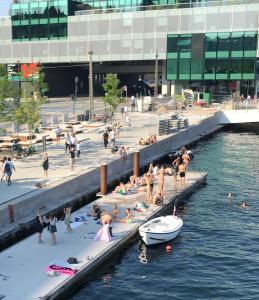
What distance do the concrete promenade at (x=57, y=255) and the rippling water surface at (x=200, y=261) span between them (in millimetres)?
689

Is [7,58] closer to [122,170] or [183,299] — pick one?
[122,170]

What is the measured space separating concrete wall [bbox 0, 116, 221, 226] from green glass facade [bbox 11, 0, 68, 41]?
49.3 metres

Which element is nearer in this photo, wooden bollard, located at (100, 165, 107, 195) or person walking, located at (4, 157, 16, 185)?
person walking, located at (4, 157, 16, 185)

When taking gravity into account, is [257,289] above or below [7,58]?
below

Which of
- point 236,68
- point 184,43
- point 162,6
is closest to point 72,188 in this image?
point 236,68

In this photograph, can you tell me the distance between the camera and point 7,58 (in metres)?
95.5

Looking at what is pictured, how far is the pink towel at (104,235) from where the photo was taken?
22.9 m

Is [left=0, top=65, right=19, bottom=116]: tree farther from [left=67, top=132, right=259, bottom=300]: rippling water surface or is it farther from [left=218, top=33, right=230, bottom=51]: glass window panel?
[left=218, top=33, right=230, bottom=51]: glass window panel

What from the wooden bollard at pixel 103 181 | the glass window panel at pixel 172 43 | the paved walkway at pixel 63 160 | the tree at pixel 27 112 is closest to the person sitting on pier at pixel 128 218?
the wooden bollard at pixel 103 181

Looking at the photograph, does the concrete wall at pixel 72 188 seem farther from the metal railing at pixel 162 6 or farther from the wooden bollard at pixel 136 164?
the metal railing at pixel 162 6

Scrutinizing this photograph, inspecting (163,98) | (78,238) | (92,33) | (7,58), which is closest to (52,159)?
(78,238)

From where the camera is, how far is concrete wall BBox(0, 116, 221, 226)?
25.3 metres

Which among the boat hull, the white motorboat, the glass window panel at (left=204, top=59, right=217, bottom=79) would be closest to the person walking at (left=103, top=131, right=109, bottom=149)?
the white motorboat

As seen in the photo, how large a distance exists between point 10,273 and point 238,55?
213ft
